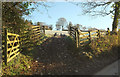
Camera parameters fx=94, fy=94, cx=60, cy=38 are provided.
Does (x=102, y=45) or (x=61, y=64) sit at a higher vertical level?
(x=102, y=45)

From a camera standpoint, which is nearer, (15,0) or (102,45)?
(15,0)

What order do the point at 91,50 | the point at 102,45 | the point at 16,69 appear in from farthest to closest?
the point at 102,45 → the point at 91,50 → the point at 16,69

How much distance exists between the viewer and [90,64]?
625 cm

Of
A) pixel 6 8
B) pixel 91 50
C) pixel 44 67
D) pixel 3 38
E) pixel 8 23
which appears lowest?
pixel 44 67

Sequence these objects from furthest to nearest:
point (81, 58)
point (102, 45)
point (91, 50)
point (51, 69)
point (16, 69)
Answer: point (102, 45) < point (91, 50) < point (81, 58) < point (51, 69) < point (16, 69)

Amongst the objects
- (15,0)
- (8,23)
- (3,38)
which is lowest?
(3,38)

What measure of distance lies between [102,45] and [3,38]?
787 cm

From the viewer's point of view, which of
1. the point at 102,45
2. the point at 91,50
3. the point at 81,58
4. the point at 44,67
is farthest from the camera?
the point at 102,45

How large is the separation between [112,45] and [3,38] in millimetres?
9061

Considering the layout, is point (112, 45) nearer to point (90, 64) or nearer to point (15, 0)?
point (90, 64)

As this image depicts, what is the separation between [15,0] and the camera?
7027 millimetres

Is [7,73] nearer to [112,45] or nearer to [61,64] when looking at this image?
[61,64]

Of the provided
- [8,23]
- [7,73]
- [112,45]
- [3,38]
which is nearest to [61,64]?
[7,73]

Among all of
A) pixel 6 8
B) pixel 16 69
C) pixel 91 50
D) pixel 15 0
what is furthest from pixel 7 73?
pixel 91 50
